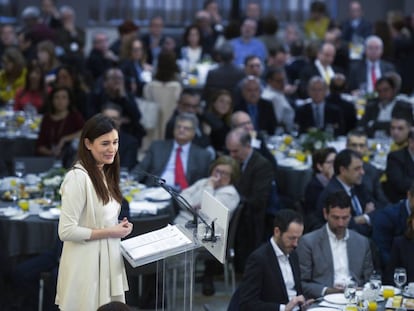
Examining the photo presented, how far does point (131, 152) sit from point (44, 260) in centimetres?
261

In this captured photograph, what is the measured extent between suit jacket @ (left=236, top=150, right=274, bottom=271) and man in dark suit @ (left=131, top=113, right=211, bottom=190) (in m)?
0.60

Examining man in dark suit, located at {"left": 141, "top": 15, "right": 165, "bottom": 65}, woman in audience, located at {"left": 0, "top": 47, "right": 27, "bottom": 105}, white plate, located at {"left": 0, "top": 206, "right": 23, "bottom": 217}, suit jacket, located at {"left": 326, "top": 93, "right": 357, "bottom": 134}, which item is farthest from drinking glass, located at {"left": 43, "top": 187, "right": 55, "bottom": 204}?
man in dark suit, located at {"left": 141, "top": 15, "right": 165, "bottom": 65}

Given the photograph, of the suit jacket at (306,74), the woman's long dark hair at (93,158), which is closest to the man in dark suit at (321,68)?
the suit jacket at (306,74)

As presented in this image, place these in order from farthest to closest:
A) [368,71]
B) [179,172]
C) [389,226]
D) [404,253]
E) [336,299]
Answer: [368,71], [179,172], [389,226], [404,253], [336,299]

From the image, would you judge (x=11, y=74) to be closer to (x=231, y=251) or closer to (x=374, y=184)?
(x=374, y=184)

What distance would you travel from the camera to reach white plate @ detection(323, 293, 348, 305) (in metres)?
6.26

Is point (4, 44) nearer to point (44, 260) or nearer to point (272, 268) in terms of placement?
point (44, 260)

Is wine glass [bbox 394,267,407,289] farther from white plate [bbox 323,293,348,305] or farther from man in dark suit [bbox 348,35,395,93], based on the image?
man in dark suit [bbox 348,35,395,93]

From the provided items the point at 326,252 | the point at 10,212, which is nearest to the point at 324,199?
the point at 326,252

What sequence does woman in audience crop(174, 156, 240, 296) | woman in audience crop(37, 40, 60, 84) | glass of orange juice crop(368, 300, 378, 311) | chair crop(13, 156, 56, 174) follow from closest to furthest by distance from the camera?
glass of orange juice crop(368, 300, 378, 311)
woman in audience crop(174, 156, 240, 296)
chair crop(13, 156, 56, 174)
woman in audience crop(37, 40, 60, 84)

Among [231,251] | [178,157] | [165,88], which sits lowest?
[231,251]

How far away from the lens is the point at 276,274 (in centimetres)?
635

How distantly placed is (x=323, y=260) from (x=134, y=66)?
6504mm

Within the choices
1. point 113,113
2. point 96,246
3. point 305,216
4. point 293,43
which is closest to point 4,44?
point 293,43
